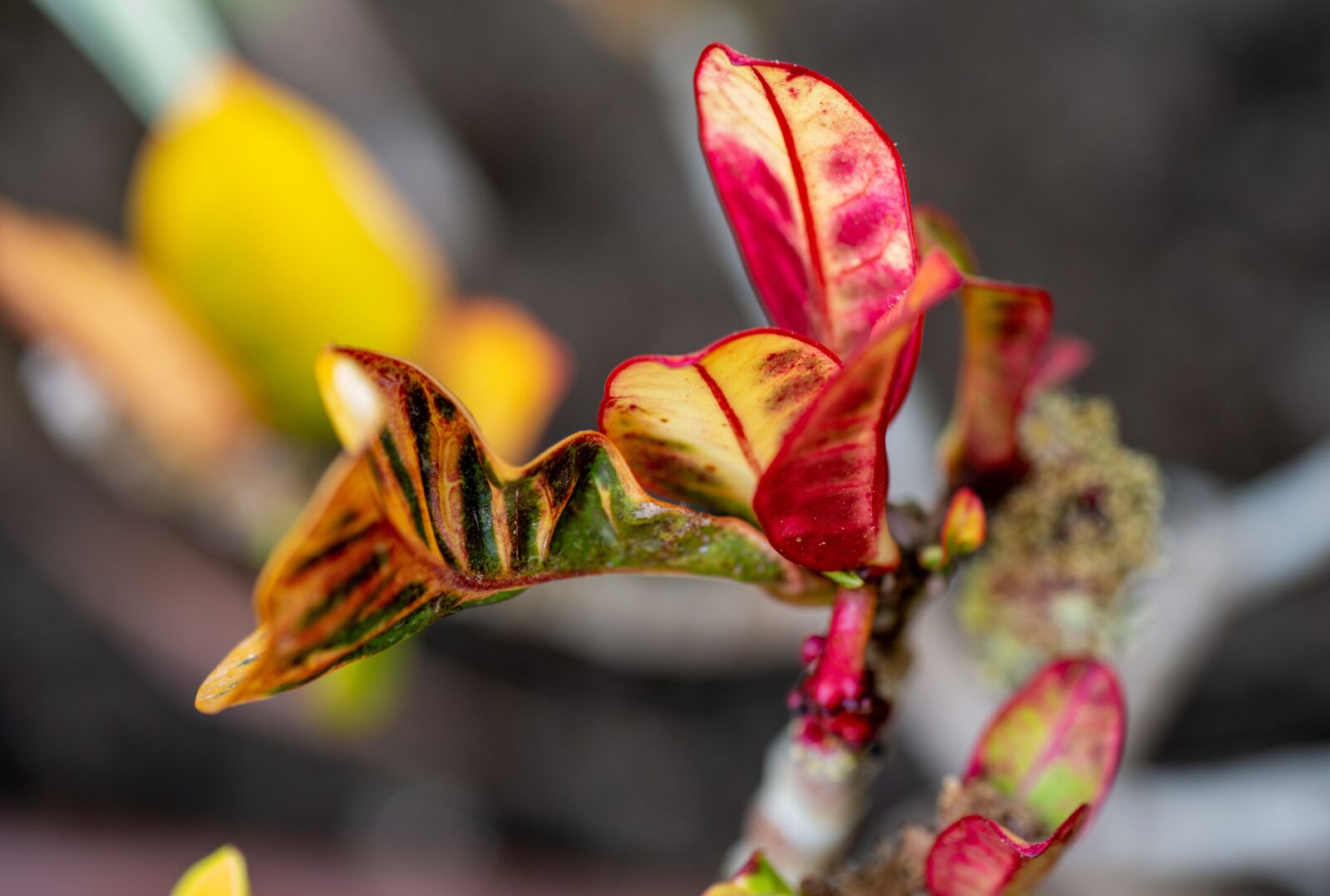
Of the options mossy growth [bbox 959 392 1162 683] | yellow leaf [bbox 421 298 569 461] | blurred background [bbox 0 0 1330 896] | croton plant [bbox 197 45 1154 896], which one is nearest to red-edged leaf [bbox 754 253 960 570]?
croton plant [bbox 197 45 1154 896]

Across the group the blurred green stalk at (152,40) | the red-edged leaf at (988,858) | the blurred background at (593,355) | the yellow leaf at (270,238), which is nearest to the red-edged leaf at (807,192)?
the red-edged leaf at (988,858)

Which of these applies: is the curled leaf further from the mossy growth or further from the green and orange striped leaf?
the mossy growth

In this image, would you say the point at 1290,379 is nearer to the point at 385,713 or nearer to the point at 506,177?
the point at 506,177

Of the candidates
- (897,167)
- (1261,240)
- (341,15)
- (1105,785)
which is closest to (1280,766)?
(1261,240)

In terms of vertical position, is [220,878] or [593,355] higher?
[593,355]

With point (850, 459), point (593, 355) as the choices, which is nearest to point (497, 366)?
point (850, 459)

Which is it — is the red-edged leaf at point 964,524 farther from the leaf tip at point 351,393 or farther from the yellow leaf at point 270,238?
the yellow leaf at point 270,238

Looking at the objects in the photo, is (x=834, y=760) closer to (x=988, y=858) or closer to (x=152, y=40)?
(x=988, y=858)
